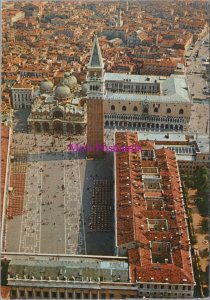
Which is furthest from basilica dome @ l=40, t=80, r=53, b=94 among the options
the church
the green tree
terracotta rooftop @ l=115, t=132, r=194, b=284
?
the green tree

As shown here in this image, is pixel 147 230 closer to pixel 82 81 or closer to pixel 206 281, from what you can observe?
pixel 206 281

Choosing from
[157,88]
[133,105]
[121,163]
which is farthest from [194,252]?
[157,88]

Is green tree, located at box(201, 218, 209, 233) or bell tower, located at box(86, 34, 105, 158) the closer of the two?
green tree, located at box(201, 218, 209, 233)

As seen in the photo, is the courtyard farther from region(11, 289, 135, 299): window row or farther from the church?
region(11, 289, 135, 299): window row

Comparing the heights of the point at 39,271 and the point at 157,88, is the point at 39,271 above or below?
below

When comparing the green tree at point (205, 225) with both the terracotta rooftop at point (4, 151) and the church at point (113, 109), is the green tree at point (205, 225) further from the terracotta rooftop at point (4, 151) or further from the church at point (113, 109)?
the church at point (113, 109)

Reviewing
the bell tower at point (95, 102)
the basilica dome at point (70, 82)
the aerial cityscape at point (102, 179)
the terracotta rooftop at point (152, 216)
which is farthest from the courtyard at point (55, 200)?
the basilica dome at point (70, 82)
